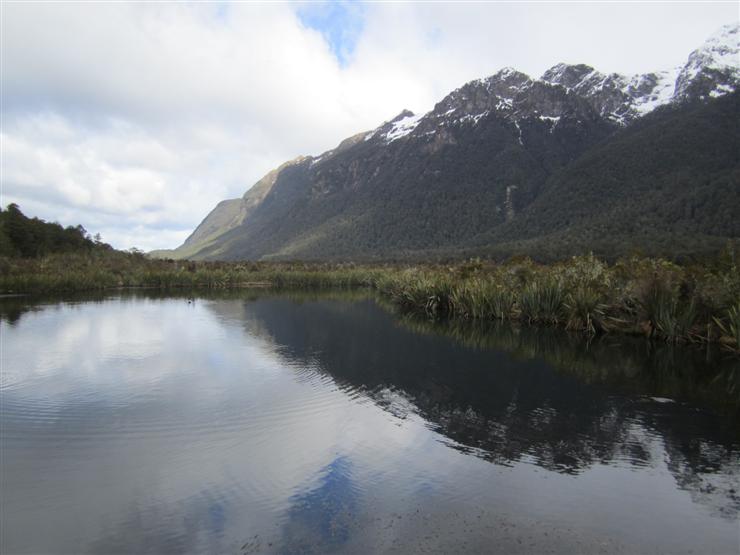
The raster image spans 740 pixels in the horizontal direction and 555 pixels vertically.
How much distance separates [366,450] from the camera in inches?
314

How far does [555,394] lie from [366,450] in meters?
5.25

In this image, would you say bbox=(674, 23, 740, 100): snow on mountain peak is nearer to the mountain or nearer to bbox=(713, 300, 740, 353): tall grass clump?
the mountain

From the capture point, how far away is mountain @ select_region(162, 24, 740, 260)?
71.8 meters

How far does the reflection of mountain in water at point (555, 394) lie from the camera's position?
784 centimetres

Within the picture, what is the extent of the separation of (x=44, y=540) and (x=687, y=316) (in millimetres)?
17821

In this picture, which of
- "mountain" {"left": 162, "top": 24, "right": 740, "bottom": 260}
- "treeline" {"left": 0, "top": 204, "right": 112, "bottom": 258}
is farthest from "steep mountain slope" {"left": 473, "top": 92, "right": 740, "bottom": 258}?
"treeline" {"left": 0, "top": 204, "right": 112, "bottom": 258}

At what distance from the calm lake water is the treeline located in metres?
42.0

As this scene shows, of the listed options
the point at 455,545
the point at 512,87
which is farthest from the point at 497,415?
the point at 512,87

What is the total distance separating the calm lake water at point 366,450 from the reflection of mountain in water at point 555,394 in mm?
56

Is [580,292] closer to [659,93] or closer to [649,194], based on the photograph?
[649,194]

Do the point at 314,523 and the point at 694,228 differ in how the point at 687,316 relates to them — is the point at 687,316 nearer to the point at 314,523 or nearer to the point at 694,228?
the point at 314,523

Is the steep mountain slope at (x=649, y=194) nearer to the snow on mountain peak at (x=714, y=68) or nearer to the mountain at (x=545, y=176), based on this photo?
the mountain at (x=545, y=176)

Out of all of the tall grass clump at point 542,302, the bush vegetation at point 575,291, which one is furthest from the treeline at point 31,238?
the tall grass clump at point 542,302

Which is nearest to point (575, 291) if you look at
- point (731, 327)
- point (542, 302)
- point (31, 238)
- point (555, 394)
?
→ point (542, 302)
